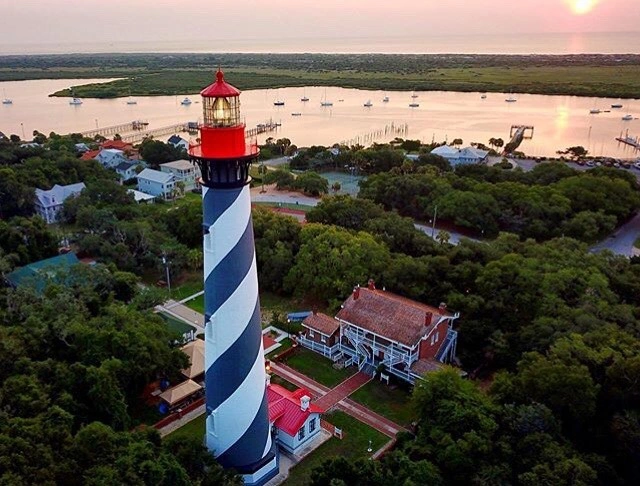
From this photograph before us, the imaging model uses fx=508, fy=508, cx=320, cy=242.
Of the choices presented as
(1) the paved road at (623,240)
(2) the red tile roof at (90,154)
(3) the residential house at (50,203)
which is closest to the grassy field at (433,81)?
(2) the red tile roof at (90,154)

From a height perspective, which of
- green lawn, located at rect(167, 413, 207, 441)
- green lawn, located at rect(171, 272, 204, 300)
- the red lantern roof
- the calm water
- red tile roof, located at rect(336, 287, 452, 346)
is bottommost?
green lawn, located at rect(167, 413, 207, 441)

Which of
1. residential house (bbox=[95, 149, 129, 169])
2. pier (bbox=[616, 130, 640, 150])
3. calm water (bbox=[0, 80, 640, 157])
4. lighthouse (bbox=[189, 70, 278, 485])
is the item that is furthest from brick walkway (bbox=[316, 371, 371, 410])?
pier (bbox=[616, 130, 640, 150])

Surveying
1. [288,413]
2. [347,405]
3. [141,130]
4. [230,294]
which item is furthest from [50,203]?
[141,130]

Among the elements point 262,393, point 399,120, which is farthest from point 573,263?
point 399,120

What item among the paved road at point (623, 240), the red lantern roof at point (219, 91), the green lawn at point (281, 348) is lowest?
the green lawn at point (281, 348)

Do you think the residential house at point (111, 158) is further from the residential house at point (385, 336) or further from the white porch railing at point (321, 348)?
the residential house at point (385, 336)

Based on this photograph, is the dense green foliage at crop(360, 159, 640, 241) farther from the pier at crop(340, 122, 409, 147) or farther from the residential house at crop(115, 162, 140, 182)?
the pier at crop(340, 122, 409, 147)

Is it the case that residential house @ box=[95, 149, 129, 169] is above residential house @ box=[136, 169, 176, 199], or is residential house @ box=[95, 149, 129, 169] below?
above
